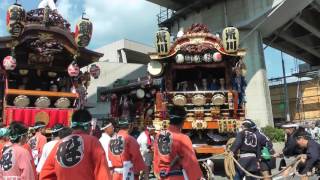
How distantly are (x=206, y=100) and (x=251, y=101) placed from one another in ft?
42.5

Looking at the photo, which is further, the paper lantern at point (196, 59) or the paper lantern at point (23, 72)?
the paper lantern at point (23, 72)

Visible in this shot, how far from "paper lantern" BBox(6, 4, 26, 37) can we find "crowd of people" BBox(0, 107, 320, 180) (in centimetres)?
547

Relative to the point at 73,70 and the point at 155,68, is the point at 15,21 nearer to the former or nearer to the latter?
the point at 73,70

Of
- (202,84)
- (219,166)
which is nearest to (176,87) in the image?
(202,84)

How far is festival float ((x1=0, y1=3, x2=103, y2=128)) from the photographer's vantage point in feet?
42.4

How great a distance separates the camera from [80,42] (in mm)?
13984

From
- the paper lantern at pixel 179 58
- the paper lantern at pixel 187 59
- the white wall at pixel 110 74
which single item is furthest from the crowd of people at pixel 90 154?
the white wall at pixel 110 74

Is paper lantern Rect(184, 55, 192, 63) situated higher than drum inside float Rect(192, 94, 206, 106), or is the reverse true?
paper lantern Rect(184, 55, 192, 63)

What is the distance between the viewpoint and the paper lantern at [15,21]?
12.7 meters

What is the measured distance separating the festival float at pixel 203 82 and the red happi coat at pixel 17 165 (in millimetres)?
7187

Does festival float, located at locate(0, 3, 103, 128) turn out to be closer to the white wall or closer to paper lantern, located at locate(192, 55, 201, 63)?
paper lantern, located at locate(192, 55, 201, 63)

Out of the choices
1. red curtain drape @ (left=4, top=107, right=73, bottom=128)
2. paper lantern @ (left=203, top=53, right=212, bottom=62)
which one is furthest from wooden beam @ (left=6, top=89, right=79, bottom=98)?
paper lantern @ (left=203, top=53, right=212, bottom=62)

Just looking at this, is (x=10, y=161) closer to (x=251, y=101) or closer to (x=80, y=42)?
(x=80, y=42)

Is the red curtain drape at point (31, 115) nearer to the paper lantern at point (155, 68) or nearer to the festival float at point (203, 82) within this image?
the paper lantern at point (155, 68)
